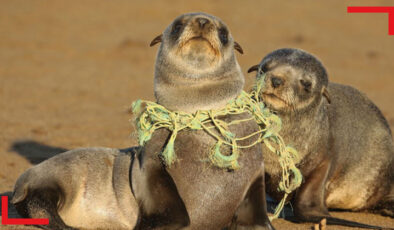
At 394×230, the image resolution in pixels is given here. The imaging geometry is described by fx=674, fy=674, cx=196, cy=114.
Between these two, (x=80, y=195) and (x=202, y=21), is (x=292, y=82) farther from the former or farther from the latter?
(x=80, y=195)

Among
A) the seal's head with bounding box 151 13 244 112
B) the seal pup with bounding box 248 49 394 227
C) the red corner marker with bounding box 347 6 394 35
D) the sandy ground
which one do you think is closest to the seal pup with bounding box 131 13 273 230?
the seal's head with bounding box 151 13 244 112

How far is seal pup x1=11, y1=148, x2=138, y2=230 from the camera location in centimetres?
460

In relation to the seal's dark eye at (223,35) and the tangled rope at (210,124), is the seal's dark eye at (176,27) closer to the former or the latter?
the seal's dark eye at (223,35)

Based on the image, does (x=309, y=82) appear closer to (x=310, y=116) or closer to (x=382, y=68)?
(x=310, y=116)

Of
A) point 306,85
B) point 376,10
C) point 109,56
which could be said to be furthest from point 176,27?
point 376,10

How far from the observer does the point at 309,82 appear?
552 centimetres

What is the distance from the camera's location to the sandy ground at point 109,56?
8.51m

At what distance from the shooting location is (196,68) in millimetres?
4320

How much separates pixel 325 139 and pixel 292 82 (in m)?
0.59

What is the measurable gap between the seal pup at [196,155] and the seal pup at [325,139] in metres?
1.02

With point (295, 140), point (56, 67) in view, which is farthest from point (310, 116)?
point (56, 67)

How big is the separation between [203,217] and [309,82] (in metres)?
1.79

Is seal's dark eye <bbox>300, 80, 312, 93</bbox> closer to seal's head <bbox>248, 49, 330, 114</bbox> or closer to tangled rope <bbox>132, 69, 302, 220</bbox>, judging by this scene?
seal's head <bbox>248, 49, 330, 114</bbox>

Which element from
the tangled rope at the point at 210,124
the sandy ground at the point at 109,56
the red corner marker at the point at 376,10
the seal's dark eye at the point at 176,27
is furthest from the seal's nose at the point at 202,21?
the red corner marker at the point at 376,10
